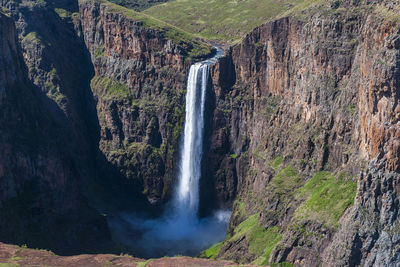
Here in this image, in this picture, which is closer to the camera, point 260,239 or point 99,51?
point 260,239

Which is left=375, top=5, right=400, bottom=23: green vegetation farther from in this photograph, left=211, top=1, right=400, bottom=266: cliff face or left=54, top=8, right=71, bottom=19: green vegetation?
left=54, top=8, right=71, bottom=19: green vegetation

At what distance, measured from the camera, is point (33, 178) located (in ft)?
213

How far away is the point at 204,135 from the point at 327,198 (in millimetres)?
33997

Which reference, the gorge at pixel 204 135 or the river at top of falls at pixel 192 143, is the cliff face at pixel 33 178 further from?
the river at top of falls at pixel 192 143

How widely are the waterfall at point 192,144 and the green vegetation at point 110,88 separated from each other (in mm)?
12667

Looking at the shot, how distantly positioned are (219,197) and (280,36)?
979 inches

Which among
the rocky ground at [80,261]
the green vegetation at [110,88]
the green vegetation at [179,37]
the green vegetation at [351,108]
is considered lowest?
the rocky ground at [80,261]

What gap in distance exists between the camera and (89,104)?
96.9 metres

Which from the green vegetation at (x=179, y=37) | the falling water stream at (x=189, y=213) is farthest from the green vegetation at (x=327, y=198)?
the green vegetation at (x=179, y=37)

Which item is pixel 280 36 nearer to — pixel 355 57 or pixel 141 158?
pixel 355 57

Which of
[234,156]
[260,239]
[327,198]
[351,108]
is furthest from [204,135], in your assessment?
[327,198]

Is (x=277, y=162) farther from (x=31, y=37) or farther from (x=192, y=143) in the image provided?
(x=31, y=37)

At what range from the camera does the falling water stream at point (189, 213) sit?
2884 inches

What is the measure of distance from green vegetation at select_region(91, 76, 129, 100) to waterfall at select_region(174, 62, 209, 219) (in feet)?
41.6
